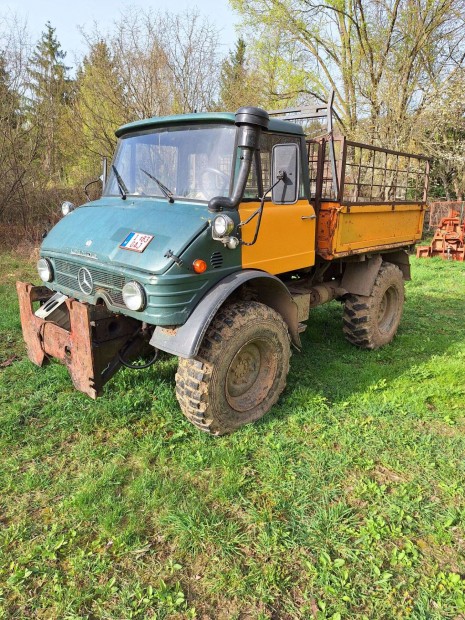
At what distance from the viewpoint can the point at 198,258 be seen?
10.2ft

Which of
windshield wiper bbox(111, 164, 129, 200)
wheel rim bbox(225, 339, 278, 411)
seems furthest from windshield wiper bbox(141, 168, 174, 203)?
wheel rim bbox(225, 339, 278, 411)

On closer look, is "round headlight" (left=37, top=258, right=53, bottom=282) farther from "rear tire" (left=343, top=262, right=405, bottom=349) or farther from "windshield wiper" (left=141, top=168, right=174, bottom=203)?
"rear tire" (left=343, top=262, right=405, bottom=349)

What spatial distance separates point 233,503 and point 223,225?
1848 mm

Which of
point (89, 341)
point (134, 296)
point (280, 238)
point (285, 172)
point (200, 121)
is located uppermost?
point (200, 121)

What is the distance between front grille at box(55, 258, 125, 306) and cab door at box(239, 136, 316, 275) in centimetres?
101

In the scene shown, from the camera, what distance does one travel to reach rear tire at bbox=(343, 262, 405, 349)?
5273 mm

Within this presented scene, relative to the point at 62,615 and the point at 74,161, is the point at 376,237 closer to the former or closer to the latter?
the point at 62,615

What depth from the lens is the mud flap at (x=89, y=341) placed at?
315 centimetres

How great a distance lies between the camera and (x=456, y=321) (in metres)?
6.65

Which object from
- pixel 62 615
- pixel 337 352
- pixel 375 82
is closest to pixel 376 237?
pixel 337 352

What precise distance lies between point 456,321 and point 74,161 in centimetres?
1281

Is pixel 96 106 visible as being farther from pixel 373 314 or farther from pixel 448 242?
pixel 373 314

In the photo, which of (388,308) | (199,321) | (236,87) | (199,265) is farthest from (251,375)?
(236,87)

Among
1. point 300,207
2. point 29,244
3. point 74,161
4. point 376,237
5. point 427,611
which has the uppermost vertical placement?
point 74,161
